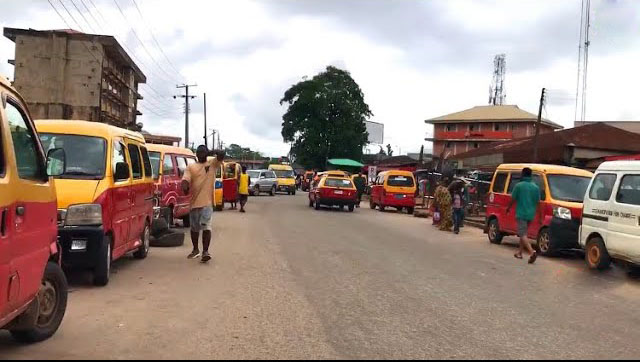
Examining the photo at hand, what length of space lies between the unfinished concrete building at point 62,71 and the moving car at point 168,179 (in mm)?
45659

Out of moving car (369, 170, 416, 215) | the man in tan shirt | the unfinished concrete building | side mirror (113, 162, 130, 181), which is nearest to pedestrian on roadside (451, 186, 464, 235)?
moving car (369, 170, 416, 215)

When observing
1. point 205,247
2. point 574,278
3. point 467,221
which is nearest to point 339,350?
point 205,247

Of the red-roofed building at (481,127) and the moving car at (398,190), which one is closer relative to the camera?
the moving car at (398,190)

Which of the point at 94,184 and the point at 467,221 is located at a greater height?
the point at 94,184

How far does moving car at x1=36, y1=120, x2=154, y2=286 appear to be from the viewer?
7.30 metres

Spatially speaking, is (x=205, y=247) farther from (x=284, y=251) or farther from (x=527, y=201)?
(x=527, y=201)

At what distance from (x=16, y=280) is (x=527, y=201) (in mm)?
9883

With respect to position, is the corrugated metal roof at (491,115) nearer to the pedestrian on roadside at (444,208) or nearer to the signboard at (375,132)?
the signboard at (375,132)

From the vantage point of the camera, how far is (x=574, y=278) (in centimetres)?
989

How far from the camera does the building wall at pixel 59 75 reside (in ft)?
191

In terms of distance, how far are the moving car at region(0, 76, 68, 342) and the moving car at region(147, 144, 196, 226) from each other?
7.89m

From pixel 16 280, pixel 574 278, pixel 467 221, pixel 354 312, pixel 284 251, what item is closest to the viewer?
pixel 16 280

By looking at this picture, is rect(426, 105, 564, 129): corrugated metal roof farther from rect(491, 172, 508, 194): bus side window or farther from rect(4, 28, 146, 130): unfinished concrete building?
rect(491, 172, 508, 194): bus side window

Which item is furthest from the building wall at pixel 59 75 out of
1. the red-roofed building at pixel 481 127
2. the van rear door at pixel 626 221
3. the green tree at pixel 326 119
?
the van rear door at pixel 626 221
